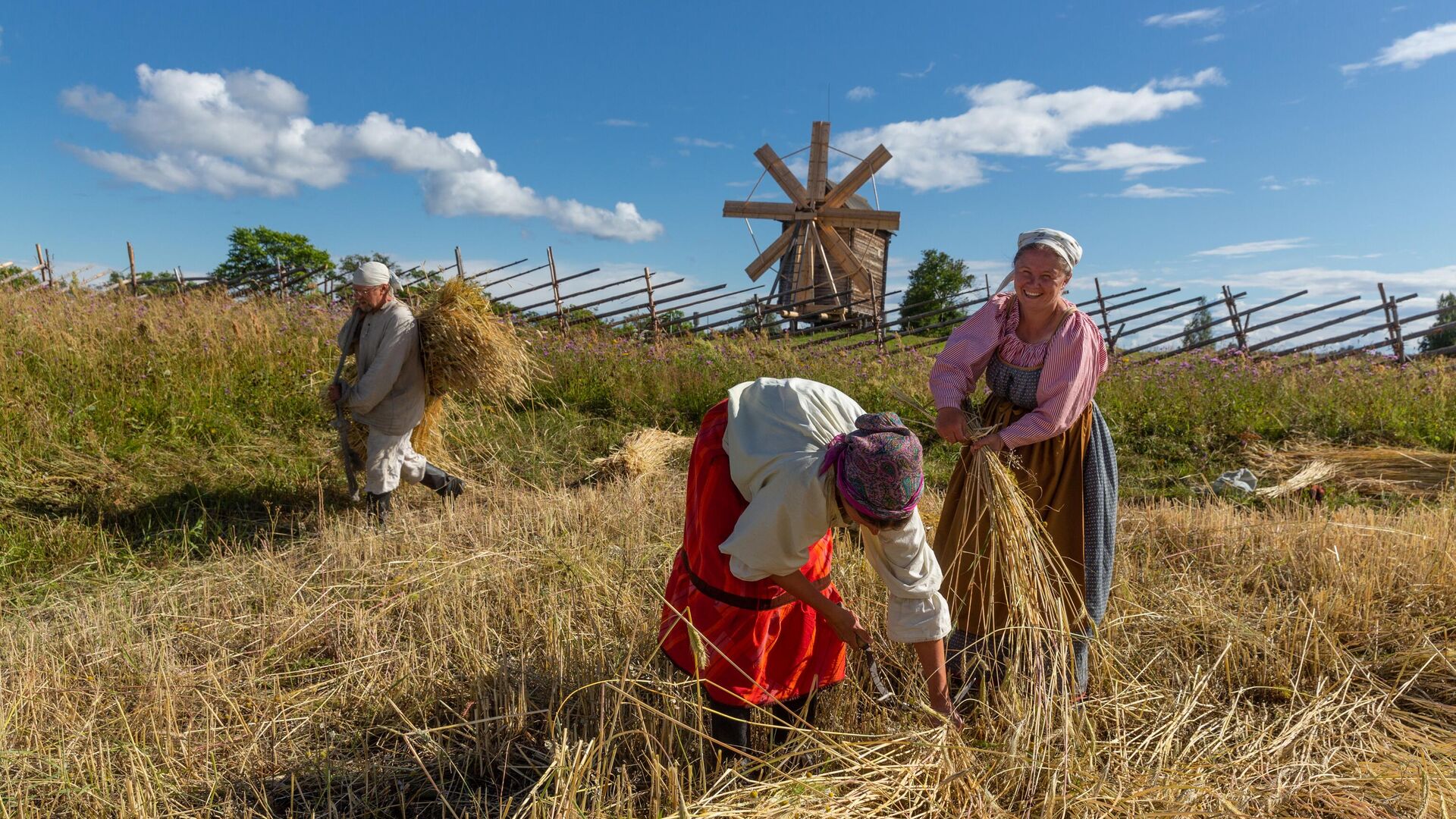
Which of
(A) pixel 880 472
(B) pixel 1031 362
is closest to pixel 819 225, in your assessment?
(B) pixel 1031 362

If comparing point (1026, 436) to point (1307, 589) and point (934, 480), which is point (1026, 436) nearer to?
point (1307, 589)

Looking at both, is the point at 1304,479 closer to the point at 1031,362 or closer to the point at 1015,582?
the point at 1031,362

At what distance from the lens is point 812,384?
1712mm

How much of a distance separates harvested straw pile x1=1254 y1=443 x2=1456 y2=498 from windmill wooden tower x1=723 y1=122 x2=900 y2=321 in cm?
1172

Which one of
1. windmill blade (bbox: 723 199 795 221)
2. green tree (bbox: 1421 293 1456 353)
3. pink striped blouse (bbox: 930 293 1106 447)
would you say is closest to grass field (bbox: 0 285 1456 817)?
pink striped blouse (bbox: 930 293 1106 447)

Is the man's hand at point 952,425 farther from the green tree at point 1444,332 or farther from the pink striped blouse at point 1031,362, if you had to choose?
the green tree at point 1444,332

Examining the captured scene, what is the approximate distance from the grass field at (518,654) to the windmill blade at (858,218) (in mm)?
13144

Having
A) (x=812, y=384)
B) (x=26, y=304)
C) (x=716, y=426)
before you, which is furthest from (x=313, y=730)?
(x=26, y=304)

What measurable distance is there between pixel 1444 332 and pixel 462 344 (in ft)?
71.7

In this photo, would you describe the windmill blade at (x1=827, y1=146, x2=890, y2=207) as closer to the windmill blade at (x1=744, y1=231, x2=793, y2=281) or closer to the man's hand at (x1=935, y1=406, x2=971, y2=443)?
the windmill blade at (x1=744, y1=231, x2=793, y2=281)

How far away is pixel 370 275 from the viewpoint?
173 inches

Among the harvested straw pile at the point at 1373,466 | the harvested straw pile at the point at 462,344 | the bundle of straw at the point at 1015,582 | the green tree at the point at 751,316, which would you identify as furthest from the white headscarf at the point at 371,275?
the green tree at the point at 751,316

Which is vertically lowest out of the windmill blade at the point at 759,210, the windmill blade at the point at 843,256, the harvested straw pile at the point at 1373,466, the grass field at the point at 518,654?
the harvested straw pile at the point at 1373,466

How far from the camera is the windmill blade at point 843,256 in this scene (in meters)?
17.6
